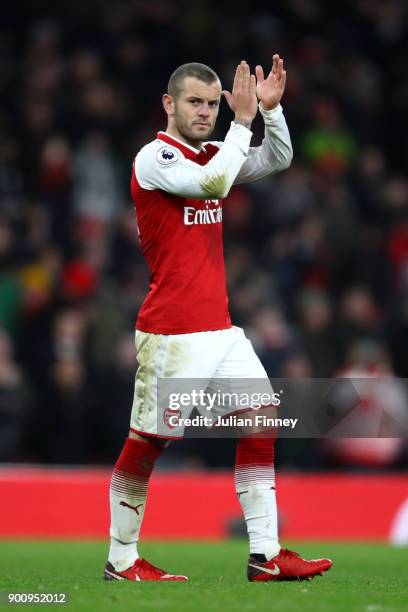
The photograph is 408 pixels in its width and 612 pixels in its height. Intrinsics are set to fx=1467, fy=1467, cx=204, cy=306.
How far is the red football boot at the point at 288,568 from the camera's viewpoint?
7066 mm

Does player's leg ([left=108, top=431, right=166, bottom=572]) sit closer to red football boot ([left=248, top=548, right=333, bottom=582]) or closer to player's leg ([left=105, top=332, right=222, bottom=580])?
player's leg ([left=105, top=332, right=222, bottom=580])

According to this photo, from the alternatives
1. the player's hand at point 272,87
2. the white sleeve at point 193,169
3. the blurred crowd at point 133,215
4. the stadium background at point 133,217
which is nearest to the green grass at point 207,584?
the white sleeve at point 193,169

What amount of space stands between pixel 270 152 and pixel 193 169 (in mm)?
687

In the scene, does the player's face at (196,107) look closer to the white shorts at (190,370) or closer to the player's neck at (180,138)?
the player's neck at (180,138)

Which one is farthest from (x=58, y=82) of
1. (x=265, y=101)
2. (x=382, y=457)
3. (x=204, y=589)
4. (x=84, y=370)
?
(x=204, y=589)

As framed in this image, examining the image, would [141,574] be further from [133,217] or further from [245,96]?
[133,217]

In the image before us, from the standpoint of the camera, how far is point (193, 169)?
23.2 ft

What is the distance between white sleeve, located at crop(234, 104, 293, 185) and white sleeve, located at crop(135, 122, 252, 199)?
42 cm

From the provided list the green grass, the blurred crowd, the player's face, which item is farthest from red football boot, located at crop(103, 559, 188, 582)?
the blurred crowd

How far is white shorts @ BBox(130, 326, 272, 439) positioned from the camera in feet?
23.7

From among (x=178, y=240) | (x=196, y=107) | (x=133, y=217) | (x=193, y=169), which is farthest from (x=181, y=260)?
(x=133, y=217)

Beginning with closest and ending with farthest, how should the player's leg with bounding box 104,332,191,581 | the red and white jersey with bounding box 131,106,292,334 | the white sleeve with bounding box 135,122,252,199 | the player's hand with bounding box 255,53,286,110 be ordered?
the white sleeve with bounding box 135,122,252,199, the red and white jersey with bounding box 131,106,292,334, the player's leg with bounding box 104,332,191,581, the player's hand with bounding box 255,53,286,110

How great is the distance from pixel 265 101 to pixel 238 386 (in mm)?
1462

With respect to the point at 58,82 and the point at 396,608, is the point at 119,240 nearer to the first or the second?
the point at 58,82
